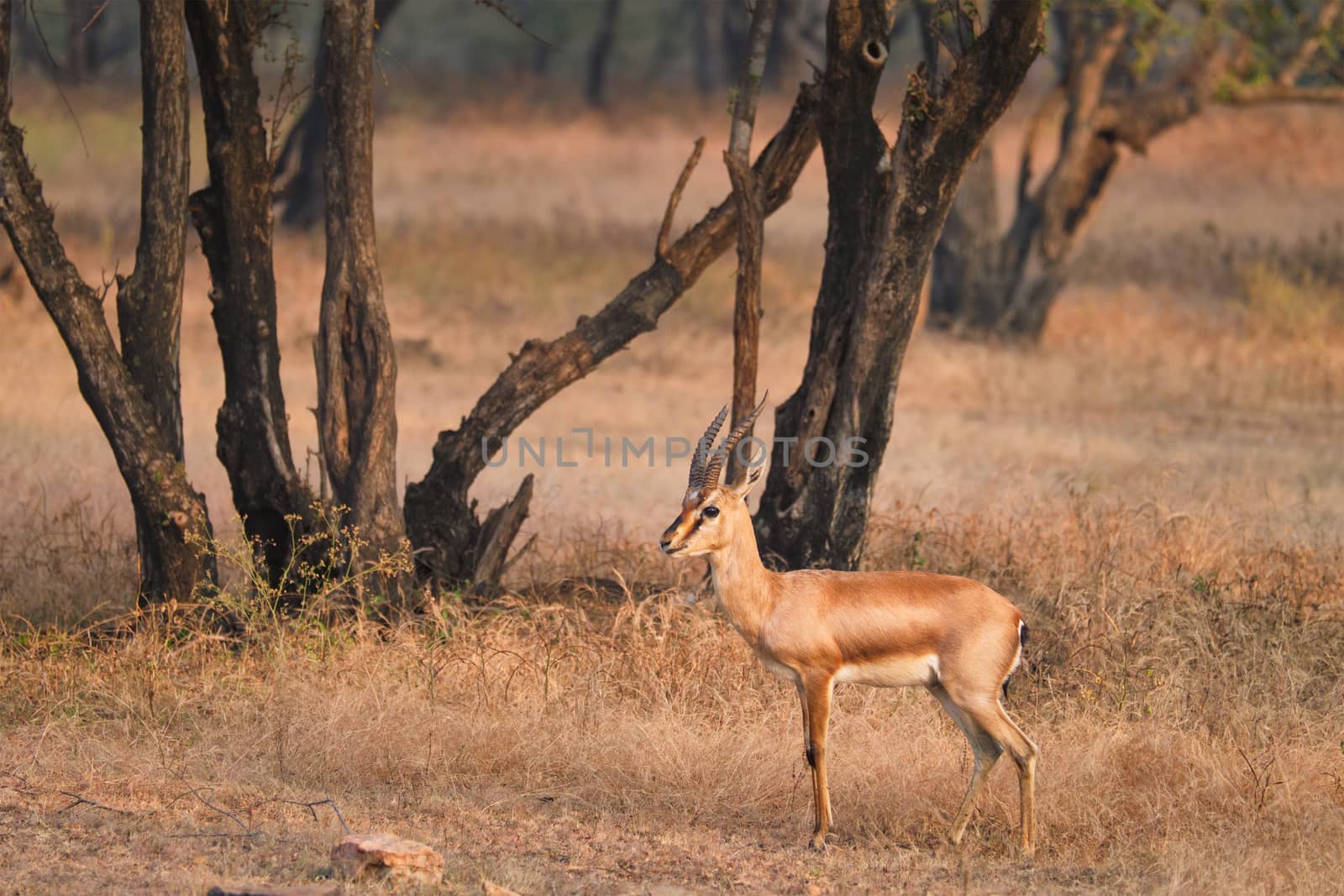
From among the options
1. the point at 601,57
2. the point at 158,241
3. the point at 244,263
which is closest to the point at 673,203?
the point at 244,263

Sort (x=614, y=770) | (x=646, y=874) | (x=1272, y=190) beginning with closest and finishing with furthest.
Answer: (x=646, y=874), (x=614, y=770), (x=1272, y=190)

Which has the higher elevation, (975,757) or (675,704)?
(975,757)

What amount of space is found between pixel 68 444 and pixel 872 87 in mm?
6772

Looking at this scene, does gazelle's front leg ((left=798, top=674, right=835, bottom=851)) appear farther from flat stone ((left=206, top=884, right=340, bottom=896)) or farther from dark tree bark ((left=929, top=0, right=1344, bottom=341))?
dark tree bark ((left=929, top=0, right=1344, bottom=341))

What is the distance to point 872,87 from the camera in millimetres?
7812

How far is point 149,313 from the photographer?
746 centimetres

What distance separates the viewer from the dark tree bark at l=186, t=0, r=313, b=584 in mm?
7645

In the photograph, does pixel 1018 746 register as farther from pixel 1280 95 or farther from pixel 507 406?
pixel 1280 95

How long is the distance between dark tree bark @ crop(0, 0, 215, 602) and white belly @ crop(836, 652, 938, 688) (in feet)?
10.6

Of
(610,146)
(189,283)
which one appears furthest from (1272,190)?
(189,283)

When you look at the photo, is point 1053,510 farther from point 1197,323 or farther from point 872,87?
point 1197,323

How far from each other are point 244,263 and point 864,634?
156 inches

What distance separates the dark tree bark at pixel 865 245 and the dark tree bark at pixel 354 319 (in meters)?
2.00

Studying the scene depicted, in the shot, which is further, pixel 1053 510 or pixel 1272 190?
pixel 1272 190
